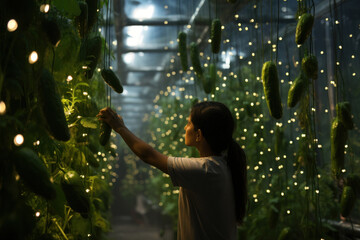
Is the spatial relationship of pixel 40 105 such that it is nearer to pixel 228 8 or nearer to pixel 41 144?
pixel 41 144

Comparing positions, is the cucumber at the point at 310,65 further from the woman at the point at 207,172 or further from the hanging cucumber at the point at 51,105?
the hanging cucumber at the point at 51,105

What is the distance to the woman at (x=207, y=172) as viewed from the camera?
1439 mm

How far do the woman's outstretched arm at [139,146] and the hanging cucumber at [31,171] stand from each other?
24.2 inches

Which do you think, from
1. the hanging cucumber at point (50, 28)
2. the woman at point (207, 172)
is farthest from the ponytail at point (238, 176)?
the hanging cucumber at point (50, 28)

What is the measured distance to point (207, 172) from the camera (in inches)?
56.9

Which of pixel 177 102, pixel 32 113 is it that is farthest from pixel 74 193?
pixel 177 102

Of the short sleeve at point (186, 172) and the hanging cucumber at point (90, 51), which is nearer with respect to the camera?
the short sleeve at point (186, 172)

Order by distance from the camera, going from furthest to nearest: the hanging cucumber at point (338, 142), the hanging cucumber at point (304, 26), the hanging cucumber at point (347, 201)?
the hanging cucumber at point (347, 201) → the hanging cucumber at point (338, 142) → the hanging cucumber at point (304, 26)

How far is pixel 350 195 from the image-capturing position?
5.88 feet

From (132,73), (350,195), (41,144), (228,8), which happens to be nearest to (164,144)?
(132,73)

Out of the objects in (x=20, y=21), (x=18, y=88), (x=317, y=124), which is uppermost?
(x=20, y=21)

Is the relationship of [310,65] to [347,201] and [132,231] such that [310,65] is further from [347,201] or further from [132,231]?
[132,231]

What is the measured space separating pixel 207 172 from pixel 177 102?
356cm

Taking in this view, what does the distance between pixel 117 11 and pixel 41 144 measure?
3.39m
